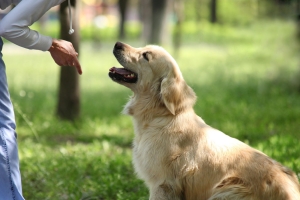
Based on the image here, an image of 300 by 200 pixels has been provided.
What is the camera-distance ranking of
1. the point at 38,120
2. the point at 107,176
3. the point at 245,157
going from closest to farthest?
the point at 245,157 < the point at 107,176 < the point at 38,120

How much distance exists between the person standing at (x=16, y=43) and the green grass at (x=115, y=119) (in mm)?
1308

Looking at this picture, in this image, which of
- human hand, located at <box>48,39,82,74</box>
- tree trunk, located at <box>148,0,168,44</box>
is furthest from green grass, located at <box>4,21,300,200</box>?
tree trunk, located at <box>148,0,168,44</box>

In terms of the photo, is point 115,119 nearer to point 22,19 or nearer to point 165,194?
point 165,194

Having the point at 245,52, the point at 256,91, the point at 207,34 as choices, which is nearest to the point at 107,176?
the point at 256,91

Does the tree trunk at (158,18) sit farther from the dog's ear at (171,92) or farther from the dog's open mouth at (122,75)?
the dog's ear at (171,92)

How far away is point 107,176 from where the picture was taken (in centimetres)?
611

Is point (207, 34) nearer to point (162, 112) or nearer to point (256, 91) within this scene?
point (256, 91)

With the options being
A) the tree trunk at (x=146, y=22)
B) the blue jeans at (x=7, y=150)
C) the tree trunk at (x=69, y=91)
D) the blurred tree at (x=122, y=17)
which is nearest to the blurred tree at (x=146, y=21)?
the tree trunk at (x=146, y=22)

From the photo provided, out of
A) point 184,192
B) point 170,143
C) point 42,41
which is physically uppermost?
point 42,41

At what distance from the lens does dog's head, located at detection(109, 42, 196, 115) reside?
15.8 ft

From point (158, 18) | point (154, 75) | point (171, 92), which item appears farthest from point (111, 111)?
point (158, 18)

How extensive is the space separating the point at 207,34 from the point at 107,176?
2606cm

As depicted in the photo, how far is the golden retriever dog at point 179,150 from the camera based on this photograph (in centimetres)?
450

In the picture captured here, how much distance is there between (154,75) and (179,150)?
2.26 ft
